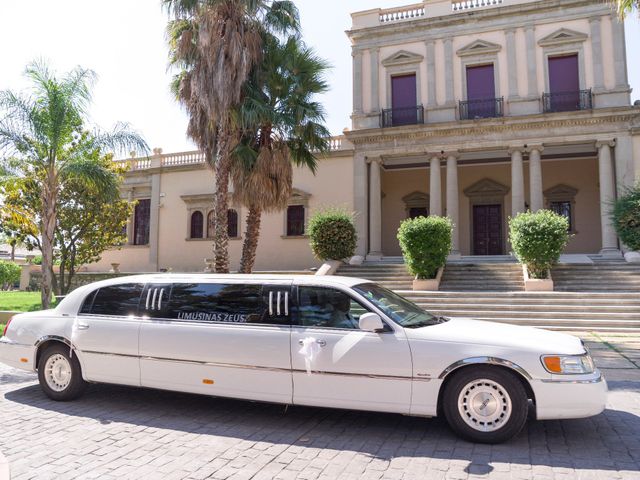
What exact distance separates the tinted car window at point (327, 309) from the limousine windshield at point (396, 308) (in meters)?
0.19

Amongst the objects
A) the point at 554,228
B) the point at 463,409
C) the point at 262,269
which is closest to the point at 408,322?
the point at 463,409

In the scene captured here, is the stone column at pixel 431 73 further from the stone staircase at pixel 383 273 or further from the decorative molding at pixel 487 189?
the stone staircase at pixel 383 273

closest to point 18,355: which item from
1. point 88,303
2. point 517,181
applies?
point 88,303

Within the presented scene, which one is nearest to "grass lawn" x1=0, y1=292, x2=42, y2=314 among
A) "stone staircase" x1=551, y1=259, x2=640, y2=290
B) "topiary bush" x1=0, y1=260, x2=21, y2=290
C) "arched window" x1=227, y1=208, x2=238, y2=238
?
"arched window" x1=227, y1=208, x2=238, y2=238

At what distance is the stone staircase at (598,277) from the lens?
14656 millimetres

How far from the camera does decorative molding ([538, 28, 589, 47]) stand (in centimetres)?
2061

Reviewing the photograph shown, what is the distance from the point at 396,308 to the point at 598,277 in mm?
13233

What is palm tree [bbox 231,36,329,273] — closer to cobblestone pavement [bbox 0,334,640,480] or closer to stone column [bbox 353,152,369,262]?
stone column [bbox 353,152,369,262]

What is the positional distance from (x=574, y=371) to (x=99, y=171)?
13.2m

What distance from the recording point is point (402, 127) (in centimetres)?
2144

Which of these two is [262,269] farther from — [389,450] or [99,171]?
[389,450]

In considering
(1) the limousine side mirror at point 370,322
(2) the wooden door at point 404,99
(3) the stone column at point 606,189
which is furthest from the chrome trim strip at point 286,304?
(2) the wooden door at point 404,99

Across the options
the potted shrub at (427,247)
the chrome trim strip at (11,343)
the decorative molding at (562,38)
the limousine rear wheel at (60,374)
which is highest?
the decorative molding at (562,38)

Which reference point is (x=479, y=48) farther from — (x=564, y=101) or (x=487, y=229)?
(x=487, y=229)
